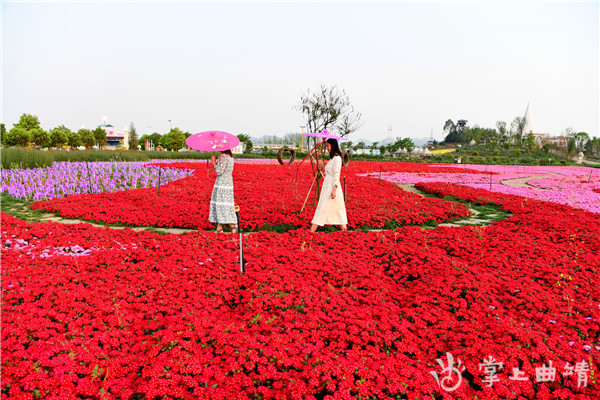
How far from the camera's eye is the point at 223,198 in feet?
23.2

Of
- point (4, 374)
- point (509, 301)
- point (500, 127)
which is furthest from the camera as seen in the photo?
point (500, 127)

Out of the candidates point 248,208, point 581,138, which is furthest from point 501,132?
point 248,208

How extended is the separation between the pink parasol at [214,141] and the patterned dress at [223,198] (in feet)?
1.57

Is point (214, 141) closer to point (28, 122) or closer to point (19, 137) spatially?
point (19, 137)

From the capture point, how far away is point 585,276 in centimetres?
496

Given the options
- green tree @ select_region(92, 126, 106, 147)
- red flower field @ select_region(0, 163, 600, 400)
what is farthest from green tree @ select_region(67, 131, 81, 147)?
red flower field @ select_region(0, 163, 600, 400)

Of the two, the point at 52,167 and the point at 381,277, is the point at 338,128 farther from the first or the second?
the point at 381,277

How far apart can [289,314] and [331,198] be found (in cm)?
344

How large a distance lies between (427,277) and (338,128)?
37.3m

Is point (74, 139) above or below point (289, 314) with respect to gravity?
above

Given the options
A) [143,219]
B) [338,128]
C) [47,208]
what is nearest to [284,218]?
[143,219]

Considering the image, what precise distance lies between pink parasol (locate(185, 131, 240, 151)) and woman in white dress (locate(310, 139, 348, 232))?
75.9 inches

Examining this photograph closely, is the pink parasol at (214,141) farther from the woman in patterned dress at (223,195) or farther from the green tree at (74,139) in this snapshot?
the green tree at (74,139)

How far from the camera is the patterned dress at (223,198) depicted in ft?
22.9
